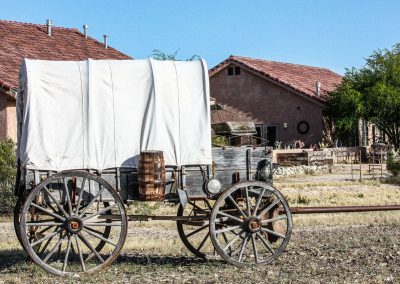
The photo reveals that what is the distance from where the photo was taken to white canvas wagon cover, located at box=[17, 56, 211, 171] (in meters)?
8.51

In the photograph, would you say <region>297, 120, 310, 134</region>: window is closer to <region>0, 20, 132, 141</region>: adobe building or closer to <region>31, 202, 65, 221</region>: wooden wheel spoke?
<region>0, 20, 132, 141</region>: adobe building

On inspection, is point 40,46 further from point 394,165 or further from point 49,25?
point 394,165

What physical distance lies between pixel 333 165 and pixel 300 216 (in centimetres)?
1470

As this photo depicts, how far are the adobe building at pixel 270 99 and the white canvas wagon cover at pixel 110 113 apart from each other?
26233 millimetres

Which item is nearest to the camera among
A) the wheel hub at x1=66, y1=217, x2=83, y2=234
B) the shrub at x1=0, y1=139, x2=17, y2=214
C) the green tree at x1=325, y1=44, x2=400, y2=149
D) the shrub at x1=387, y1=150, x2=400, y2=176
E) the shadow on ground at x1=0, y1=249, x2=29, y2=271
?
the wheel hub at x1=66, y1=217, x2=83, y2=234

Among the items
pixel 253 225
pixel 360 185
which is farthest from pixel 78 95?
pixel 360 185

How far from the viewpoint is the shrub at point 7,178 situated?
57.1 feet

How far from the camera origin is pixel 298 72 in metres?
40.9

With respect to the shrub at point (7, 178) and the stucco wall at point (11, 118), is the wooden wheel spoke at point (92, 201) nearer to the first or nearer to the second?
the shrub at point (7, 178)

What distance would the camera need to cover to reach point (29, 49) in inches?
1032

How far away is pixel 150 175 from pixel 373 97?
26.5m

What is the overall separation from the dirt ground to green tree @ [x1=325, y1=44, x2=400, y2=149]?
1857cm

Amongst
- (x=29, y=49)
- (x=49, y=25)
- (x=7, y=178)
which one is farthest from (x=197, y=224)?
(x=49, y=25)

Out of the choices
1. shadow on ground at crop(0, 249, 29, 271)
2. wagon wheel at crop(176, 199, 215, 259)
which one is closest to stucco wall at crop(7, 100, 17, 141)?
shadow on ground at crop(0, 249, 29, 271)
